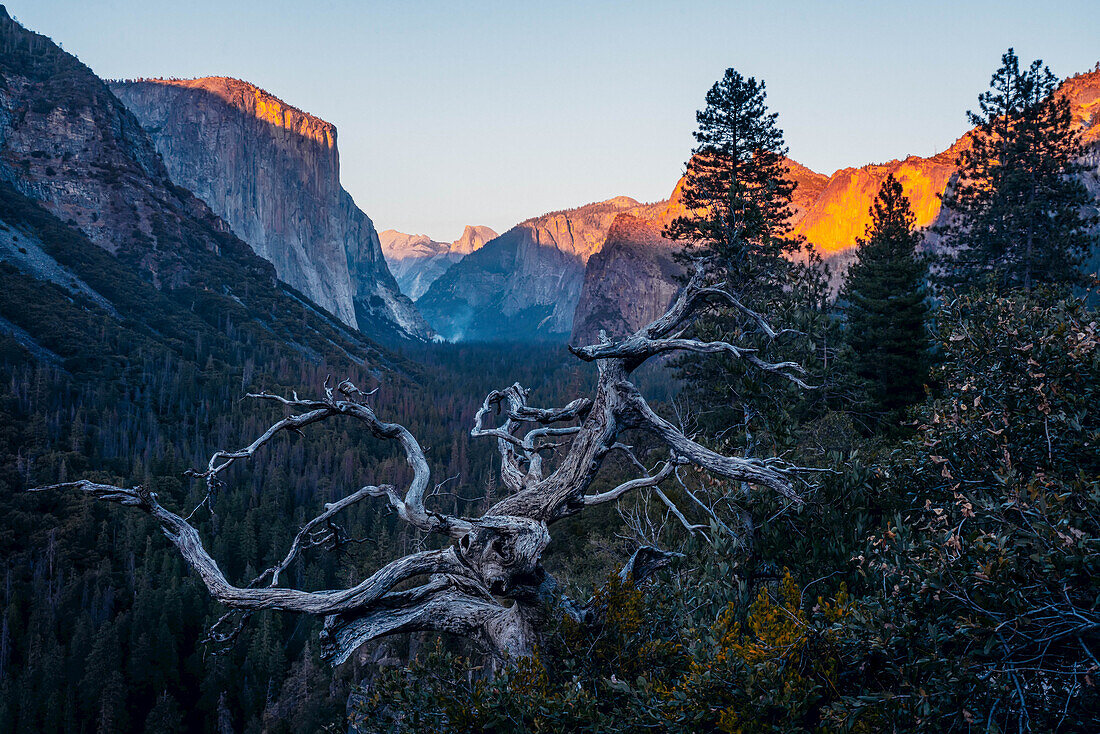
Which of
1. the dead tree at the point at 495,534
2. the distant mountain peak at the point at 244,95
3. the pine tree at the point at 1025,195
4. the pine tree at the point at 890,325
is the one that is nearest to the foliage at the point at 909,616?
the dead tree at the point at 495,534

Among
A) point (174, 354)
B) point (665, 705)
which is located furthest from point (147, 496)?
point (174, 354)

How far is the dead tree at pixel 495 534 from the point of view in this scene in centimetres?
605

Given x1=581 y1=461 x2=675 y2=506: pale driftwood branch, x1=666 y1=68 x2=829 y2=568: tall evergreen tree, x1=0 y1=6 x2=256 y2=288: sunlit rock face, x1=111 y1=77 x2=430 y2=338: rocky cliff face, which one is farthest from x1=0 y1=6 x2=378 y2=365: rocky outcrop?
x1=581 y1=461 x2=675 y2=506: pale driftwood branch

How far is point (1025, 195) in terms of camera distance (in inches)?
1064

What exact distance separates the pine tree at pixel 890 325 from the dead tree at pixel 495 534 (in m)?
16.9

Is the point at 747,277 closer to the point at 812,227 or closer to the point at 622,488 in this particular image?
the point at 622,488

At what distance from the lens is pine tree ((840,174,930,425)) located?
22.4 m

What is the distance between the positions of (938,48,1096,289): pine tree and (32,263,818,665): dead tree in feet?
80.5

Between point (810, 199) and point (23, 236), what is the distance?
157186 mm

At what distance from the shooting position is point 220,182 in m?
176

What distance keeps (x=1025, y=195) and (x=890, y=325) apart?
32.9 feet

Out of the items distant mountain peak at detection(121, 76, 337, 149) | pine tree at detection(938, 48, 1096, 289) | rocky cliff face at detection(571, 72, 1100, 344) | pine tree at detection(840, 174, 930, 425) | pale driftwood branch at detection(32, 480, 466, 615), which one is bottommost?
pale driftwood branch at detection(32, 480, 466, 615)

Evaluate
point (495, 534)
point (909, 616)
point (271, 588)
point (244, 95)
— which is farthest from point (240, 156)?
point (909, 616)

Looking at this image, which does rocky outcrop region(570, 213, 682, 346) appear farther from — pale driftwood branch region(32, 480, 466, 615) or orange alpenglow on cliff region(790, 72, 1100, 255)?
pale driftwood branch region(32, 480, 466, 615)
